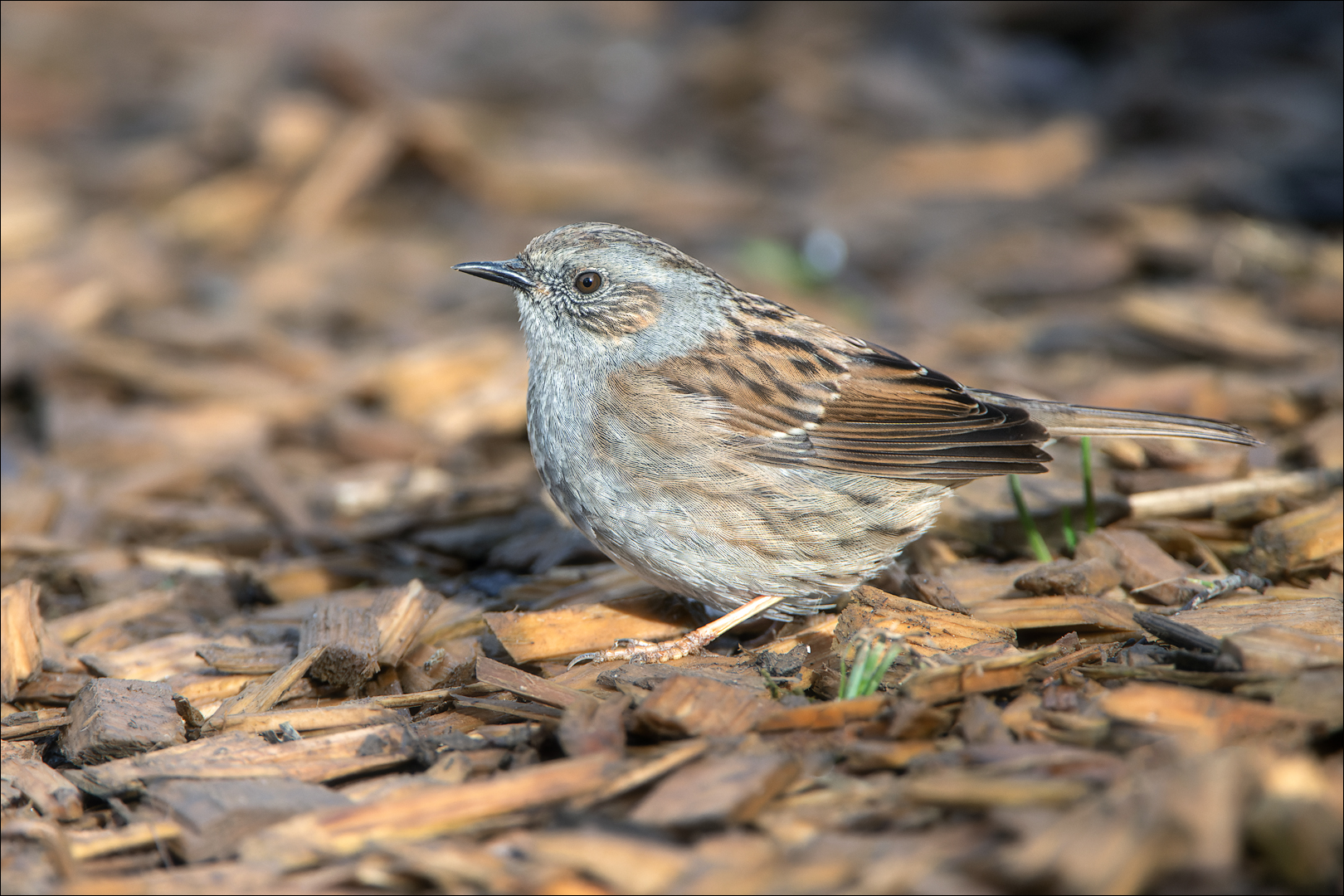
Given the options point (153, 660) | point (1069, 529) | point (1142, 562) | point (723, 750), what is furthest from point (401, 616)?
point (1142, 562)

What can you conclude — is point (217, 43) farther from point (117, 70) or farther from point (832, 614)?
point (832, 614)

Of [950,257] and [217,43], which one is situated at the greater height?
[217,43]

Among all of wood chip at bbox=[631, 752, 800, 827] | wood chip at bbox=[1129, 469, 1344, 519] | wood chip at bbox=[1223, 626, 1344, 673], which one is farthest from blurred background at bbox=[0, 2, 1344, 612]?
wood chip at bbox=[631, 752, 800, 827]

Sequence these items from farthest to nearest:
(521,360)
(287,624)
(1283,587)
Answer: (521,360) < (287,624) < (1283,587)

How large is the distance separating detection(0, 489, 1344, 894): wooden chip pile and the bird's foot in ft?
0.33

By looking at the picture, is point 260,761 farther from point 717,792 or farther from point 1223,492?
point 1223,492

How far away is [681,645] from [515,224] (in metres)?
5.20

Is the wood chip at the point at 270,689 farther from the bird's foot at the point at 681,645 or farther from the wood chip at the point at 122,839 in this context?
the bird's foot at the point at 681,645

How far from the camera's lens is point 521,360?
23.4 feet

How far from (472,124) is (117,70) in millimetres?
3462

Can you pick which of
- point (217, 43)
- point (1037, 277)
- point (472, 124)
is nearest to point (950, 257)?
point (1037, 277)

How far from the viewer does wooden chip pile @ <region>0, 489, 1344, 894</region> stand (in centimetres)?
256

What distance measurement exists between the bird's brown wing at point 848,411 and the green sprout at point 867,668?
1023 millimetres

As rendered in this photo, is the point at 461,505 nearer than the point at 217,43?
Yes
